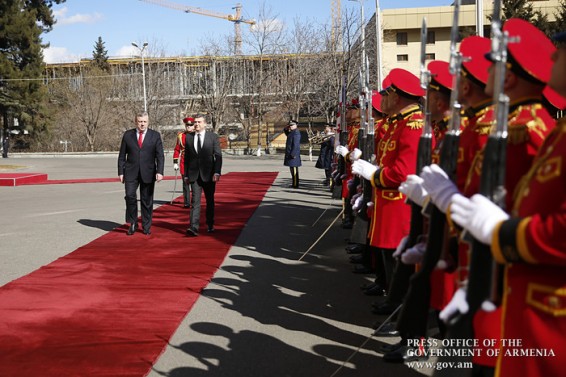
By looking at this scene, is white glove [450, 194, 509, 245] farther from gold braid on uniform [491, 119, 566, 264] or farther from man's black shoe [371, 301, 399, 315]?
man's black shoe [371, 301, 399, 315]

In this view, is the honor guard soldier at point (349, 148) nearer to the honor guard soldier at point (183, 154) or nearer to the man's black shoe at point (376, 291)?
the man's black shoe at point (376, 291)

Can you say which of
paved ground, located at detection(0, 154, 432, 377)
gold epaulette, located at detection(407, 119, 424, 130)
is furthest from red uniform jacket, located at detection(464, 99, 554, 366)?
gold epaulette, located at detection(407, 119, 424, 130)

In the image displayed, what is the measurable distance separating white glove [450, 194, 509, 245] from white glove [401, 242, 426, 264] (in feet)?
2.67

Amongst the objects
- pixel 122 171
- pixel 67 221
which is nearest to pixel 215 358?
pixel 122 171

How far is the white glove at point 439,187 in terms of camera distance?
2.62 metres

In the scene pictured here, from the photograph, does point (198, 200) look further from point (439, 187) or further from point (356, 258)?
point (439, 187)

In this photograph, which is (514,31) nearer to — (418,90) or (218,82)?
(418,90)

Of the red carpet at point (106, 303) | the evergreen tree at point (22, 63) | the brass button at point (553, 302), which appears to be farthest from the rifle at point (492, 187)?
the evergreen tree at point (22, 63)

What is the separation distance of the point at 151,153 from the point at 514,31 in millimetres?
8005

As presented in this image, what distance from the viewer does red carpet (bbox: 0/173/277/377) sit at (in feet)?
14.9

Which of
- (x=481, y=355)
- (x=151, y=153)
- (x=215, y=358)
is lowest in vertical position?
(x=215, y=358)

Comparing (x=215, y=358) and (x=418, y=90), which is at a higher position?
(x=418, y=90)

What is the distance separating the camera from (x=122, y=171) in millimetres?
Result: 9945

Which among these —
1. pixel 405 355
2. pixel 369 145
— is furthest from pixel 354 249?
pixel 405 355
